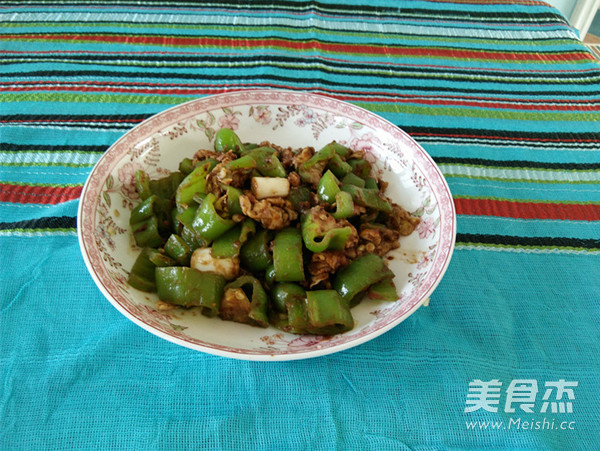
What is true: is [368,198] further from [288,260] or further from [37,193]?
[37,193]

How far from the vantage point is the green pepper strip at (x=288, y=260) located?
4.56 feet

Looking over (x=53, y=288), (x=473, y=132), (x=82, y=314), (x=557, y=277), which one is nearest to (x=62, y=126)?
(x=53, y=288)

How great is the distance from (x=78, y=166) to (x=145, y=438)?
4.54ft

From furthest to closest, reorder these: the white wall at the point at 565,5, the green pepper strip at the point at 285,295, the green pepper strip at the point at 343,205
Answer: the white wall at the point at 565,5, the green pepper strip at the point at 343,205, the green pepper strip at the point at 285,295

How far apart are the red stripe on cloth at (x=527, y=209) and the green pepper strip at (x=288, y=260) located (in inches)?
38.7

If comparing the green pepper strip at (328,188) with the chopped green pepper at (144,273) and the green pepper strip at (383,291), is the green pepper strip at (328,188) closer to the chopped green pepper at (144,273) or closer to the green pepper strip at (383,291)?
the green pepper strip at (383,291)

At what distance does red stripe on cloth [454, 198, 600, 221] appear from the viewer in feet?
6.68

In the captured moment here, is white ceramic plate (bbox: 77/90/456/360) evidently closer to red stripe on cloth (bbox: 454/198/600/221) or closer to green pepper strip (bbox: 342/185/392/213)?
green pepper strip (bbox: 342/185/392/213)

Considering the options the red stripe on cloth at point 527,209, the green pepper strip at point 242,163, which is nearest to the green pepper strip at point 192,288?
the green pepper strip at point 242,163

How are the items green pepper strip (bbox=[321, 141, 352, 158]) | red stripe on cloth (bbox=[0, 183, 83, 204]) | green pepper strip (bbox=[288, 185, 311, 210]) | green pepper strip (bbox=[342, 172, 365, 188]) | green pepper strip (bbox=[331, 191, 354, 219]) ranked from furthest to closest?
red stripe on cloth (bbox=[0, 183, 83, 204]) < green pepper strip (bbox=[321, 141, 352, 158]) < green pepper strip (bbox=[342, 172, 365, 188]) < green pepper strip (bbox=[288, 185, 311, 210]) < green pepper strip (bbox=[331, 191, 354, 219])

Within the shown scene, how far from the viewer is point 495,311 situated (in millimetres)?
1659

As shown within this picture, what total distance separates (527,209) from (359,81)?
125 cm

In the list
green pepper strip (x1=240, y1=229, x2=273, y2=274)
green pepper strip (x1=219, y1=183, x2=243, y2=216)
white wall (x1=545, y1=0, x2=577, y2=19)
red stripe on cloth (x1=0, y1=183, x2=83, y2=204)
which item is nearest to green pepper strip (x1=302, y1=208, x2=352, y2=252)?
green pepper strip (x1=240, y1=229, x2=273, y2=274)

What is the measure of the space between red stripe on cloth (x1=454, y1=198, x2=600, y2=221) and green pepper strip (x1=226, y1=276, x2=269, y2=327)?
1.11 meters
